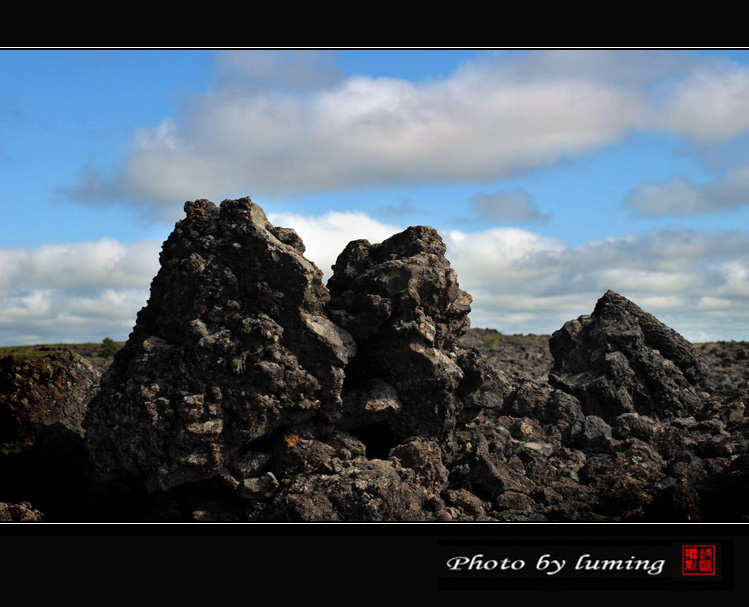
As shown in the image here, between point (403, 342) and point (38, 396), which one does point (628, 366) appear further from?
point (38, 396)

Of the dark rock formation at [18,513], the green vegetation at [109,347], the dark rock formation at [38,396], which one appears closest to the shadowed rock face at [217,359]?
the dark rock formation at [18,513]

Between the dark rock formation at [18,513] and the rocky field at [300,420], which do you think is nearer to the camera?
the rocky field at [300,420]

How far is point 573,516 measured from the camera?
19.1 metres

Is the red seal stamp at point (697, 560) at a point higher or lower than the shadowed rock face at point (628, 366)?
lower

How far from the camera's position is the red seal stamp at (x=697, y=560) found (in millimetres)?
13734

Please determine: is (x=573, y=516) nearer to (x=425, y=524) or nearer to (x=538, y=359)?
(x=425, y=524)

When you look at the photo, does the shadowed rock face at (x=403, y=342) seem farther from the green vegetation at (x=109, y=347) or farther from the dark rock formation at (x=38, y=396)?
the green vegetation at (x=109, y=347)

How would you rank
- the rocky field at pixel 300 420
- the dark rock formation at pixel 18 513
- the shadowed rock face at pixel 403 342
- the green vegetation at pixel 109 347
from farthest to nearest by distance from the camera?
the green vegetation at pixel 109 347 → the shadowed rock face at pixel 403 342 → the dark rock formation at pixel 18 513 → the rocky field at pixel 300 420

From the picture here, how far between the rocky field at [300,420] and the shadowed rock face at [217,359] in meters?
0.04

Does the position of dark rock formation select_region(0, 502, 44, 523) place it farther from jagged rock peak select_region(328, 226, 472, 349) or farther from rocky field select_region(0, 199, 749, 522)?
jagged rock peak select_region(328, 226, 472, 349)

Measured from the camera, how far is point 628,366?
29.5 m

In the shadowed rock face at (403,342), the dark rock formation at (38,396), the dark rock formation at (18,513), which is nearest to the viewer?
the dark rock formation at (18,513)

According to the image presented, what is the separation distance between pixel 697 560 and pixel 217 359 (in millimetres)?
10379

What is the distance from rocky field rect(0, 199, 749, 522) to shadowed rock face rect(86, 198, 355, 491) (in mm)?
37
